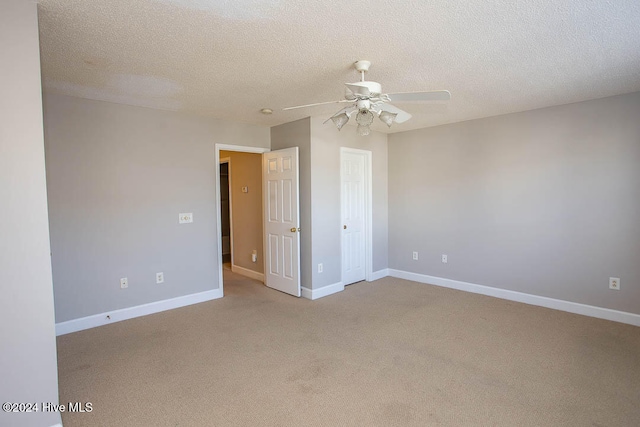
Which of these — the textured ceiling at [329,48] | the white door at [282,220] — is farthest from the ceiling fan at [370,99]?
the white door at [282,220]

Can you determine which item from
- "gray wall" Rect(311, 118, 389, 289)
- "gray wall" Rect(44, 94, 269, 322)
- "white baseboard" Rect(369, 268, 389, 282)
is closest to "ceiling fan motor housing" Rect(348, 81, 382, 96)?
"gray wall" Rect(311, 118, 389, 289)

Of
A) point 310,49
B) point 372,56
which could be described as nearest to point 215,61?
point 310,49

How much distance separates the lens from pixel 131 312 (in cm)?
381

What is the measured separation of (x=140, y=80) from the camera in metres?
3.01

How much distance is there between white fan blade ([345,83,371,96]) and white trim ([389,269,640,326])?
3.50 m

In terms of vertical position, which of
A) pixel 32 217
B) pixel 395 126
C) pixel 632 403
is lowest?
pixel 632 403

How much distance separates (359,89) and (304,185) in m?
2.33

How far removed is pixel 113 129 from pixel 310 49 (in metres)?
2.58

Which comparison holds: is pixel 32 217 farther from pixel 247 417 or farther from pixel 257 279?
pixel 257 279

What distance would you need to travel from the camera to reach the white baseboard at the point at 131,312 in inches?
135

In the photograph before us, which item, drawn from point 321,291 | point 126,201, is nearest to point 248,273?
point 321,291

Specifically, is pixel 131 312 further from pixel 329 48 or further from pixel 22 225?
pixel 329 48

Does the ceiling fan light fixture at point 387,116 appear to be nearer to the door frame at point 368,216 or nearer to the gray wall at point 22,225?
the gray wall at point 22,225

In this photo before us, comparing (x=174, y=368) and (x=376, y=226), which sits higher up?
(x=376, y=226)
